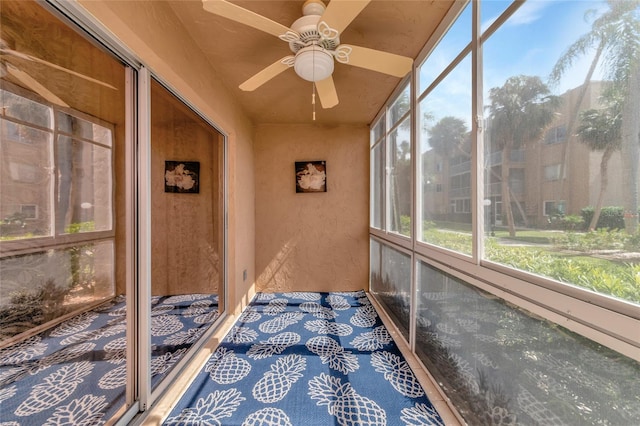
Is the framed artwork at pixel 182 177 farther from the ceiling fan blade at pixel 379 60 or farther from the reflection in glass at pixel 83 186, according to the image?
the ceiling fan blade at pixel 379 60

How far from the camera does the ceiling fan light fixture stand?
1.46m

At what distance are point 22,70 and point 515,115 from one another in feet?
6.57

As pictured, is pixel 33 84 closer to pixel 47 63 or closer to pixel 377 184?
pixel 47 63

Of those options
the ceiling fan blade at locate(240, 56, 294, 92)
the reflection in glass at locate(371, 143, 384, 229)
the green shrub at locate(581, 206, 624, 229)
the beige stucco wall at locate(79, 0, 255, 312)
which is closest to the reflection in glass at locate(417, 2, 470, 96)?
the ceiling fan blade at locate(240, 56, 294, 92)

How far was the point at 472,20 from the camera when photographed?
132 centimetres

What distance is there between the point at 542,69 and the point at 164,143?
210 cm

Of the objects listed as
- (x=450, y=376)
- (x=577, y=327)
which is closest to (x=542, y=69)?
(x=577, y=327)

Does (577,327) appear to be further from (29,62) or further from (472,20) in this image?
(29,62)

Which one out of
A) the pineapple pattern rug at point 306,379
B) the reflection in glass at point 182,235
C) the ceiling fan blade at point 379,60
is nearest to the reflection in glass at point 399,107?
the ceiling fan blade at point 379,60

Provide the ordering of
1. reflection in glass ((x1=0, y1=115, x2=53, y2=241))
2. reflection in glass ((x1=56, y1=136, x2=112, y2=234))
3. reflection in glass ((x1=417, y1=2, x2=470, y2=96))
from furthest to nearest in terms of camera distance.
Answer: reflection in glass ((x1=417, y1=2, x2=470, y2=96)), reflection in glass ((x1=56, y1=136, x2=112, y2=234)), reflection in glass ((x1=0, y1=115, x2=53, y2=241))

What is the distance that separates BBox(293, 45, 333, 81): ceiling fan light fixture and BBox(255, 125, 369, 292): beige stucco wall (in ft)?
6.37

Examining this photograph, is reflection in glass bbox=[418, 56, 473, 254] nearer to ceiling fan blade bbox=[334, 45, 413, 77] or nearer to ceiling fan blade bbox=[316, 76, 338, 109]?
ceiling fan blade bbox=[334, 45, 413, 77]

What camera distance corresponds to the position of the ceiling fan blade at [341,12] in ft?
3.72

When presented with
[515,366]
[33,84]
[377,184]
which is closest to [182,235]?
[33,84]
